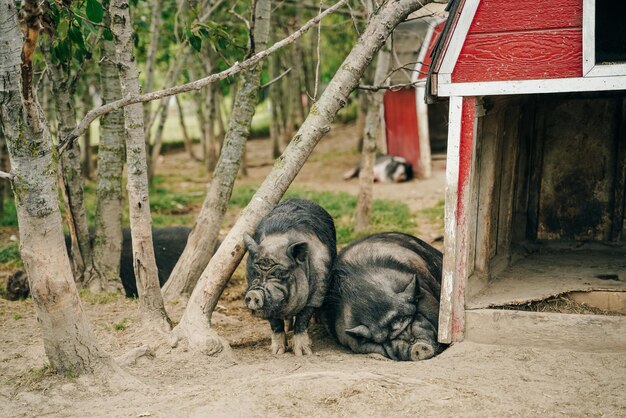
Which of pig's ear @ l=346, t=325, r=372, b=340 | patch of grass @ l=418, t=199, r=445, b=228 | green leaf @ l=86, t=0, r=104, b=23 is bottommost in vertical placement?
pig's ear @ l=346, t=325, r=372, b=340

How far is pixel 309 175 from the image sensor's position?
14.8m

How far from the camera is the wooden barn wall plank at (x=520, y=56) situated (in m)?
4.73

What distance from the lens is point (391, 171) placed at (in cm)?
1394

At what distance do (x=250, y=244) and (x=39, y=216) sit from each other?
164cm

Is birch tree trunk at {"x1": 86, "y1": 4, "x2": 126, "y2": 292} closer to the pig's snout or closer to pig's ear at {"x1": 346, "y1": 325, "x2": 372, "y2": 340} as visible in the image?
the pig's snout

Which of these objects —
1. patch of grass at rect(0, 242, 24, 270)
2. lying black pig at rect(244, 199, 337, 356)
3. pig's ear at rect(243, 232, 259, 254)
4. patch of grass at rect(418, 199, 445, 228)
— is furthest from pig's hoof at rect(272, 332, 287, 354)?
patch of grass at rect(418, 199, 445, 228)

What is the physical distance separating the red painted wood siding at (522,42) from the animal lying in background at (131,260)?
388 centimetres

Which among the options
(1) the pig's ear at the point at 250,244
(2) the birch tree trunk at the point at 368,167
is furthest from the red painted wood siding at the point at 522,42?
(2) the birch tree trunk at the point at 368,167

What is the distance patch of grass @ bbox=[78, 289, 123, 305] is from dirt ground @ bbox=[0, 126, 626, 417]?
0.53 meters

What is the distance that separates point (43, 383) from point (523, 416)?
288cm

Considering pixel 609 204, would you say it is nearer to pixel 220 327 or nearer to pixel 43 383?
pixel 220 327

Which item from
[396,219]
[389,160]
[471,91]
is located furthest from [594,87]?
[389,160]

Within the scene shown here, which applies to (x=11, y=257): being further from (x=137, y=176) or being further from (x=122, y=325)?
(x=137, y=176)

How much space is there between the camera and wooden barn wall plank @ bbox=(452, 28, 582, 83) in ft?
15.5
